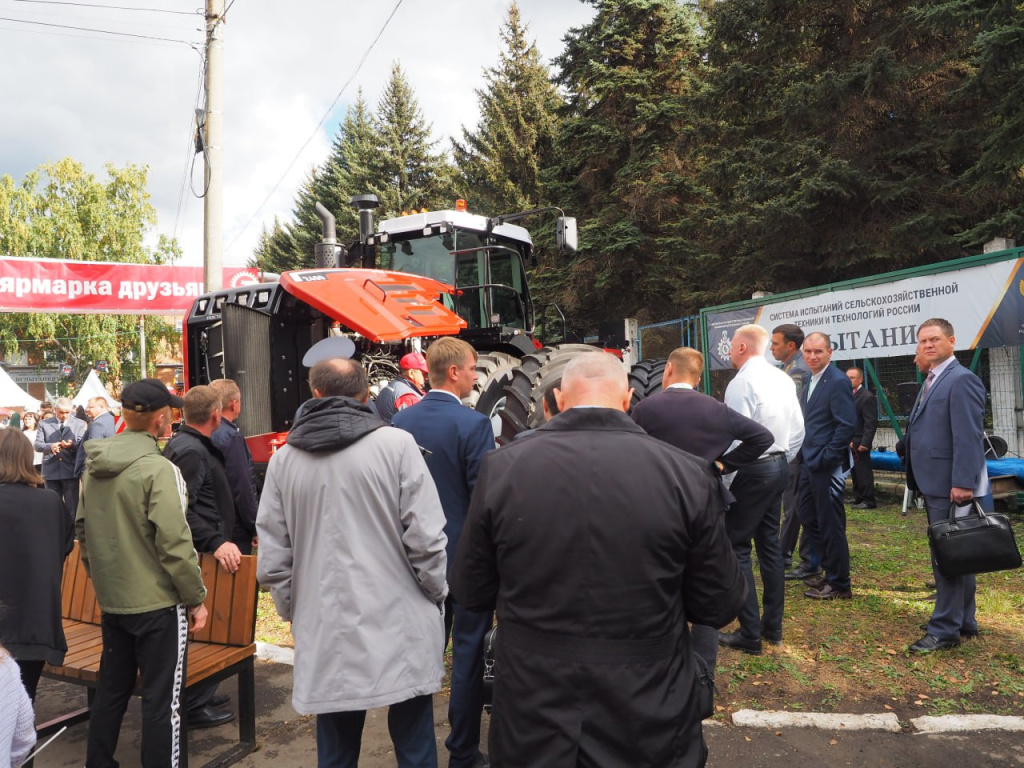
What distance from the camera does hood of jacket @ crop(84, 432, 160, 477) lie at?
2.92 metres

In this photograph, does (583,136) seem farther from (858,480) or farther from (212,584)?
(212,584)

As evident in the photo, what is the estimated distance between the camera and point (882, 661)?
4.19 m

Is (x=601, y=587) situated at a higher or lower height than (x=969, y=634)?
higher

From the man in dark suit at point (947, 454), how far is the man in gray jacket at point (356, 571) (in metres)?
3.19

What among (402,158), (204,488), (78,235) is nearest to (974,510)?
(204,488)

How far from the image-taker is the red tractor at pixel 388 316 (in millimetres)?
6008

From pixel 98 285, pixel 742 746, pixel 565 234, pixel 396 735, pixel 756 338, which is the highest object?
pixel 98 285

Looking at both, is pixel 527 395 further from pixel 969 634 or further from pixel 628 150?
pixel 628 150

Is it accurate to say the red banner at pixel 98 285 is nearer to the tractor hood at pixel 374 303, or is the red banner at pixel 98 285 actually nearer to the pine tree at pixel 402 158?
the tractor hood at pixel 374 303

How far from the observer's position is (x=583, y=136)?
72.0 ft

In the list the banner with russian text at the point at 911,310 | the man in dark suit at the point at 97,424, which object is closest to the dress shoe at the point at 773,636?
the banner with russian text at the point at 911,310

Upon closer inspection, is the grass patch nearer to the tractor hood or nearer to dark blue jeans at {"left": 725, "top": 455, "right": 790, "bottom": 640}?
dark blue jeans at {"left": 725, "top": 455, "right": 790, "bottom": 640}

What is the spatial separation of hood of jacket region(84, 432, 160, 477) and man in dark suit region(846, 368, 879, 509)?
7.89 metres

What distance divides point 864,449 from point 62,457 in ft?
31.8
